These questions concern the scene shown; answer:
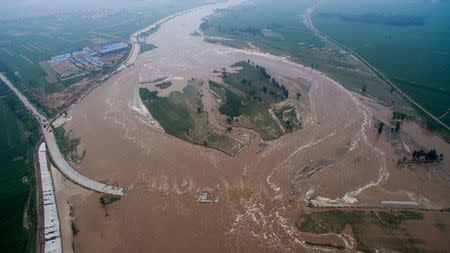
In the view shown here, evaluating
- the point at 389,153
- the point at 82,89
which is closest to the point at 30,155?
the point at 82,89

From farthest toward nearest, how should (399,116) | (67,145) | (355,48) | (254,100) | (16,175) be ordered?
1. (355,48)
2. (254,100)
3. (399,116)
4. (67,145)
5. (16,175)

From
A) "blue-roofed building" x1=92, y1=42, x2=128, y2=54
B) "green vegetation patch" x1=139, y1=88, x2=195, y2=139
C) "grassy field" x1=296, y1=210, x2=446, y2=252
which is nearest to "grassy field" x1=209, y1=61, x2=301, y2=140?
"green vegetation patch" x1=139, y1=88, x2=195, y2=139

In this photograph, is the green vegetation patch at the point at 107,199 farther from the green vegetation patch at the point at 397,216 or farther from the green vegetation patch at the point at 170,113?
the green vegetation patch at the point at 397,216

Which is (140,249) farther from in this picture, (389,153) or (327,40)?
(327,40)

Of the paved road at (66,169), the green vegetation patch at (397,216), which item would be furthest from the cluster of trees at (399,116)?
the paved road at (66,169)

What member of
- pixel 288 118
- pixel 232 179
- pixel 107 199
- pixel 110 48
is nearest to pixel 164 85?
pixel 288 118

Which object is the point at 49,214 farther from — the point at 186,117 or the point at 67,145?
the point at 186,117
